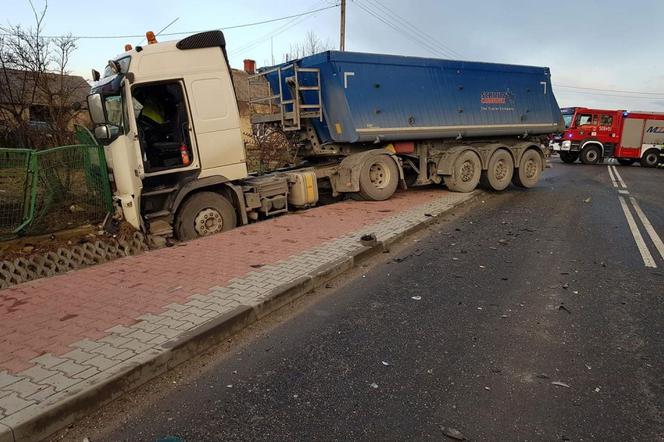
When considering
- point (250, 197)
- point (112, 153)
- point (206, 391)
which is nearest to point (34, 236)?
point (112, 153)

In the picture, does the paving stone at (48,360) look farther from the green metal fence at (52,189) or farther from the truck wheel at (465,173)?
the truck wheel at (465,173)

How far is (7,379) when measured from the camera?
2.88m

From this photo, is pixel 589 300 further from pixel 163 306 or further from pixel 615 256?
pixel 163 306

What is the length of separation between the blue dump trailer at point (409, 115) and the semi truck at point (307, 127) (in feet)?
0.10

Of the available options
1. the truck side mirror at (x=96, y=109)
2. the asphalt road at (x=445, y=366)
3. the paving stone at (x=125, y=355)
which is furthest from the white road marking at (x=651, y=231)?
the truck side mirror at (x=96, y=109)

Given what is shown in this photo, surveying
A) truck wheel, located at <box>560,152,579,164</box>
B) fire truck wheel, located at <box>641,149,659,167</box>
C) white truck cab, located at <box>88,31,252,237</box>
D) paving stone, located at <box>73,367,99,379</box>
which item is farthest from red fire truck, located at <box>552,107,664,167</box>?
paving stone, located at <box>73,367,99,379</box>

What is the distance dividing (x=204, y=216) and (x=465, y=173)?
23.3ft

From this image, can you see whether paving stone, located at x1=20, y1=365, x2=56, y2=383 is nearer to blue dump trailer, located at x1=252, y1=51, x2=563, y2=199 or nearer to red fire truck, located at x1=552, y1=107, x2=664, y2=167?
blue dump trailer, located at x1=252, y1=51, x2=563, y2=199

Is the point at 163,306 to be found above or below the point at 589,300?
above

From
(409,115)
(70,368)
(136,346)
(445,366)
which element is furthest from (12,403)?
(409,115)

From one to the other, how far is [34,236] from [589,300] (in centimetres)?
721

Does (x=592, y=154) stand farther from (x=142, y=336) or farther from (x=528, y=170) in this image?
(x=142, y=336)

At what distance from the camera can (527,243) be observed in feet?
A: 22.7

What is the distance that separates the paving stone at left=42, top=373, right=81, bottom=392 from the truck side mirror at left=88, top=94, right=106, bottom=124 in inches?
180
